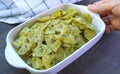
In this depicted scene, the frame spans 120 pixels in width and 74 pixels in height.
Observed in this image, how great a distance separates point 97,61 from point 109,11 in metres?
0.14

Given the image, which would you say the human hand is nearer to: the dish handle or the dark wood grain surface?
the dark wood grain surface

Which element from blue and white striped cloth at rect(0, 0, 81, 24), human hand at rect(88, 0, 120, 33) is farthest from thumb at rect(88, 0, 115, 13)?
blue and white striped cloth at rect(0, 0, 81, 24)

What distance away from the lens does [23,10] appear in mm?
581

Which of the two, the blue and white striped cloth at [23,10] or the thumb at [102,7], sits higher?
the blue and white striped cloth at [23,10]

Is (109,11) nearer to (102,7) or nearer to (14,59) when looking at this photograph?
(102,7)

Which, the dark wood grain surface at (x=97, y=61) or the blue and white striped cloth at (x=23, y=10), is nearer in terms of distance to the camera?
the dark wood grain surface at (x=97, y=61)

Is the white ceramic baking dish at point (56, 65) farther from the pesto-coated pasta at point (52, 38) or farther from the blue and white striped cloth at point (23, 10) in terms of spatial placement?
the blue and white striped cloth at point (23, 10)

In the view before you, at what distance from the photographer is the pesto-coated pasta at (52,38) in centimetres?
38

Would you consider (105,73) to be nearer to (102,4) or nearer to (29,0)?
(102,4)

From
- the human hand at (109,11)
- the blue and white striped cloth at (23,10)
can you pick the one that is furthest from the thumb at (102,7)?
the blue and white striped cloth at (23,10)

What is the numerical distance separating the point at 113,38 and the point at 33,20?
8.5 inches

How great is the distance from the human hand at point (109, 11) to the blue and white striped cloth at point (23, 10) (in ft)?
0.48

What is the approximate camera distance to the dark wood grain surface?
1.41 ft

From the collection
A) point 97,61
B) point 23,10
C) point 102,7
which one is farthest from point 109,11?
point 23,10
